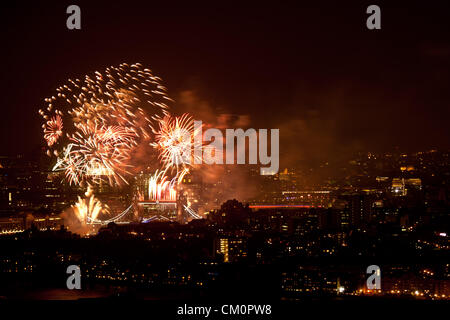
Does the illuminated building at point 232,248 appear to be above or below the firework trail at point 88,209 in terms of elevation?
below

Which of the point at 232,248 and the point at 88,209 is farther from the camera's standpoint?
the point at 88,209

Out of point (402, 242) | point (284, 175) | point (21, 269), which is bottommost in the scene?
point (21, 269)

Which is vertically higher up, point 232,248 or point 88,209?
point 88,209

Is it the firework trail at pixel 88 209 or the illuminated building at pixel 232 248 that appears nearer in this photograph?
the illuminated building at pixel 232 248

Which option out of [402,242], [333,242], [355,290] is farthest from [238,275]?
[402,242]

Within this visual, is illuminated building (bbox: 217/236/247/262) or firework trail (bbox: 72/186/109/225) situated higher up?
firework trail (bbox: 72/186/109/225)

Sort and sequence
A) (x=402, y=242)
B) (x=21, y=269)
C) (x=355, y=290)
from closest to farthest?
(x=355, y=290), (x=402, y=242), (x=21, y=269)

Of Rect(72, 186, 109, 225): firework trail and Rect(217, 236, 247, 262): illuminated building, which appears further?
Rect(72, 186, 109, 225): firework trail
